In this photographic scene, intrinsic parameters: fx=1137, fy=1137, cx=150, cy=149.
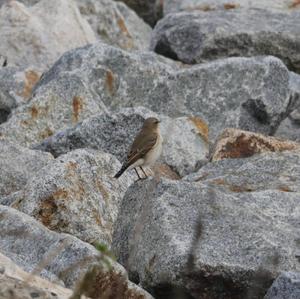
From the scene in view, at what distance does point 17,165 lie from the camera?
12602mm

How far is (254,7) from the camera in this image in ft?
68.1

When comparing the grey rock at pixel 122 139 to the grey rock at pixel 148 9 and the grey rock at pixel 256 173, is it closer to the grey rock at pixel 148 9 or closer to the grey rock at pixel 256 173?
the grey rock at pixel 256 173

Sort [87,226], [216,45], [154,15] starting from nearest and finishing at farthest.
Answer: [87,226]
[216,45]
[154,15]

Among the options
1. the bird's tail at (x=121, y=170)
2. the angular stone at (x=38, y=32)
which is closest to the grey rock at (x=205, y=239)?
the bird's tail at (x=121, y=170)

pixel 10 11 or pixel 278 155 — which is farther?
pixel 10 11

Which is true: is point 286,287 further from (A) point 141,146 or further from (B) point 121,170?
(A) point 141,146

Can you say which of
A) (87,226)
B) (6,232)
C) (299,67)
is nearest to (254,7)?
(299,67)

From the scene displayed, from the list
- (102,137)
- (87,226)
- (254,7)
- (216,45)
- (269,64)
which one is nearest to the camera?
(87,226)

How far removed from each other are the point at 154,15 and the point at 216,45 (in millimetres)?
6044

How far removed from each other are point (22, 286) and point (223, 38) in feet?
42.3

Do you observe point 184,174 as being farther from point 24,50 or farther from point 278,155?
point 24,50

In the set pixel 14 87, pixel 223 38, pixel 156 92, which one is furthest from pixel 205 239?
pixel 223 38

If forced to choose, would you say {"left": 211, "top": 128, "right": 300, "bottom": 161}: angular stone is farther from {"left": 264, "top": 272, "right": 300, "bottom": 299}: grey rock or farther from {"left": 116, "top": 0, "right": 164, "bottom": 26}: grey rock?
{"left": 116, "top": 0, "right": 164, "bottom": 26}: grey rock

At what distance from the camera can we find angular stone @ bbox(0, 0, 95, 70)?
19172 mm
